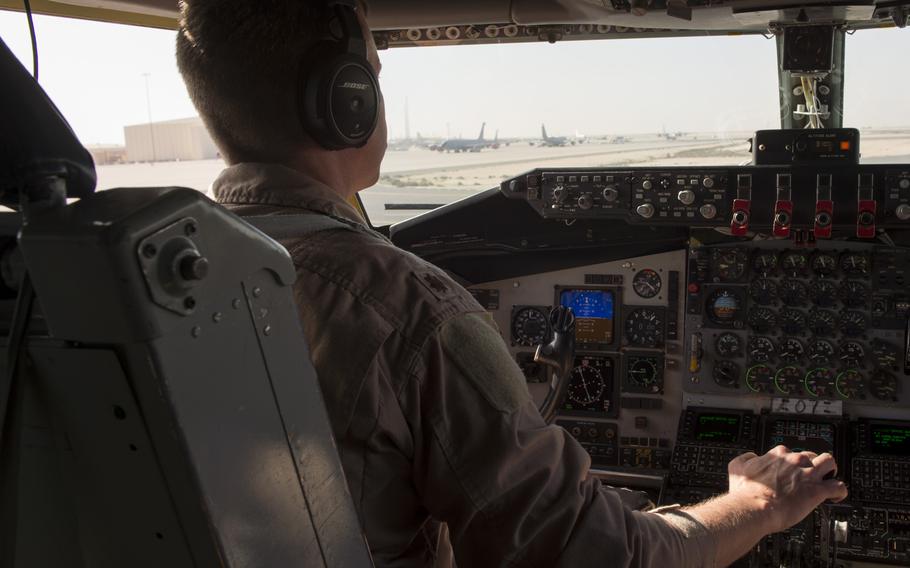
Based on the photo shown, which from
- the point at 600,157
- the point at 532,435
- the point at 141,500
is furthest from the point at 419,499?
the point at 600,157

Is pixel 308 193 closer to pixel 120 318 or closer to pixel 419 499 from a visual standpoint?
pixel 419 499

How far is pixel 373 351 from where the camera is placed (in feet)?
3.23

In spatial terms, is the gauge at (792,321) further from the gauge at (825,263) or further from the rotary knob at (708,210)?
the rotary knob at (708,210)

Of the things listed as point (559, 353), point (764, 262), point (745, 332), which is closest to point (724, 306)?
point (745, 332)

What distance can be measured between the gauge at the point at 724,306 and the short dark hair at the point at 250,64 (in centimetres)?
279

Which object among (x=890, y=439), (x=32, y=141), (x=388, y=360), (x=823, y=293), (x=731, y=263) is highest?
(x=32, y=141)

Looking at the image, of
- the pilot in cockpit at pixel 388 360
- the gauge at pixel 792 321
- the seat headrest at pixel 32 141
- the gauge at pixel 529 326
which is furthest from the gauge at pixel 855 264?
the seat headrest at pixel 32 141

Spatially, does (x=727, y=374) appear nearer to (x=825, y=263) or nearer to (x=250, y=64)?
(x=825, y=263)

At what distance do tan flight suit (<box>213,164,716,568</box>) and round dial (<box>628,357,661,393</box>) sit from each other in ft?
9.13

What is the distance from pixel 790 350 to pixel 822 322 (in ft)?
0.53

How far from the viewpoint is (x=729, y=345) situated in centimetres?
366

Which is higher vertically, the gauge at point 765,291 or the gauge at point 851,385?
the gauge at point 765,291

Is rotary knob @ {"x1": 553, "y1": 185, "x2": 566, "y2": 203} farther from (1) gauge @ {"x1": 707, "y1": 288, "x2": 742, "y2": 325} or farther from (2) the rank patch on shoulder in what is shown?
(2) the rank patch on shoulder

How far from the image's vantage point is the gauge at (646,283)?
3.79m
